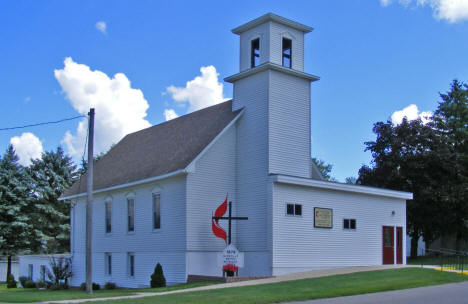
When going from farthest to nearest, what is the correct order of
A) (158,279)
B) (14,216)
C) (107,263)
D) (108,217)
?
(14,216), (108,217), (107,263), (158,279)

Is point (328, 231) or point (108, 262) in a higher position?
point (328, 231)

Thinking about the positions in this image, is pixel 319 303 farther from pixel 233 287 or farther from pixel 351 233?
pixel 351 233

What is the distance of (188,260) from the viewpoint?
2598 centimetres

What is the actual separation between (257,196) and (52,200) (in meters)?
35.0

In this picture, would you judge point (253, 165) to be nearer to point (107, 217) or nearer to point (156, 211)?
point (156, 211)

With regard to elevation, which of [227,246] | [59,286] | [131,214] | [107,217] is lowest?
[59,286]

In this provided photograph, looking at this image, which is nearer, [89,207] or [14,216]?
[89,207]

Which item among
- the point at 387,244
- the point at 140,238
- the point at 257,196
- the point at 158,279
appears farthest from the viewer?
the point at 387,244

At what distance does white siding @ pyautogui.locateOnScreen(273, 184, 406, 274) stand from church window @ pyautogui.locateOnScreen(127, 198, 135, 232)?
939 cm

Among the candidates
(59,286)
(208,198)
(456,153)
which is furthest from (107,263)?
(456,153)

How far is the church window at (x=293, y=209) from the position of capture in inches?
1022

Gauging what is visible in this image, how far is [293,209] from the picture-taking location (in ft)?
85.7

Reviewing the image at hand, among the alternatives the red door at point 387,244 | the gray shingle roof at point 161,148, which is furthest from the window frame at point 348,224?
the gray shingle roof at point 161,148

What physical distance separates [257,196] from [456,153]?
21906 mm
